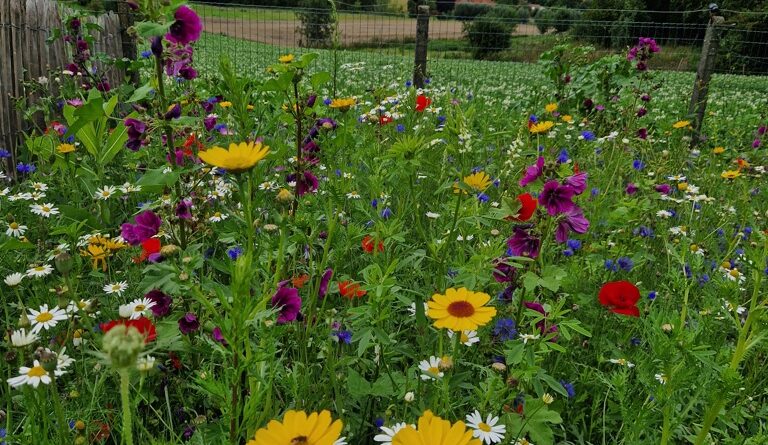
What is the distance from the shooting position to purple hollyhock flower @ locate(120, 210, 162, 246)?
154 centimetres

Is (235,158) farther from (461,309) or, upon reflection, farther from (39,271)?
(39,271)

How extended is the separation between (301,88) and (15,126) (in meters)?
2.48

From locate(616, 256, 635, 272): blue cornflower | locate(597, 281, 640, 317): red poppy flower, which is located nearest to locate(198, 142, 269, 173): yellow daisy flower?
locate(597, 281, 640, 317): red poppy flower

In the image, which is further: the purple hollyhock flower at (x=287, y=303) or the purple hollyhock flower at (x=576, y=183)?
the purple hollyhock flower at (x=576, y=183)

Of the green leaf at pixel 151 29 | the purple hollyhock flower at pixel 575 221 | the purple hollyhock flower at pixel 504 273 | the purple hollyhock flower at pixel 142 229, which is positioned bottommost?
the purple hollyhock flower at pixel 504 273

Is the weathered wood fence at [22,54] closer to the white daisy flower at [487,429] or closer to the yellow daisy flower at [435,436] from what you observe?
the white daisy flower at [487,429]

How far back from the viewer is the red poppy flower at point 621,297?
5.20 feet

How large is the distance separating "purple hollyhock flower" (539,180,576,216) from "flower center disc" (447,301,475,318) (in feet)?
1.34

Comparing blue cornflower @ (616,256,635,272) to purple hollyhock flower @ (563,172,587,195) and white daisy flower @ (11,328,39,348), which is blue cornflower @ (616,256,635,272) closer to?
purple hollyhock flower @ (563,172,587,195)

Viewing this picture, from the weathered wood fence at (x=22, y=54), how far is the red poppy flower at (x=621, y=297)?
2.99 metres

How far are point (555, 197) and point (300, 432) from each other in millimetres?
870

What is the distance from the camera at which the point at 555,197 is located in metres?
1.37

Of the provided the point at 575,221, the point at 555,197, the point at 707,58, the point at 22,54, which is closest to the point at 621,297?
the point at 575,221

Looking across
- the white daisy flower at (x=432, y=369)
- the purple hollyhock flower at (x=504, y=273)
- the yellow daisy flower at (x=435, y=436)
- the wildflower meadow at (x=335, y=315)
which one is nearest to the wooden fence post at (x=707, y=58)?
the wildflower meadow at (x=335, y=315)
